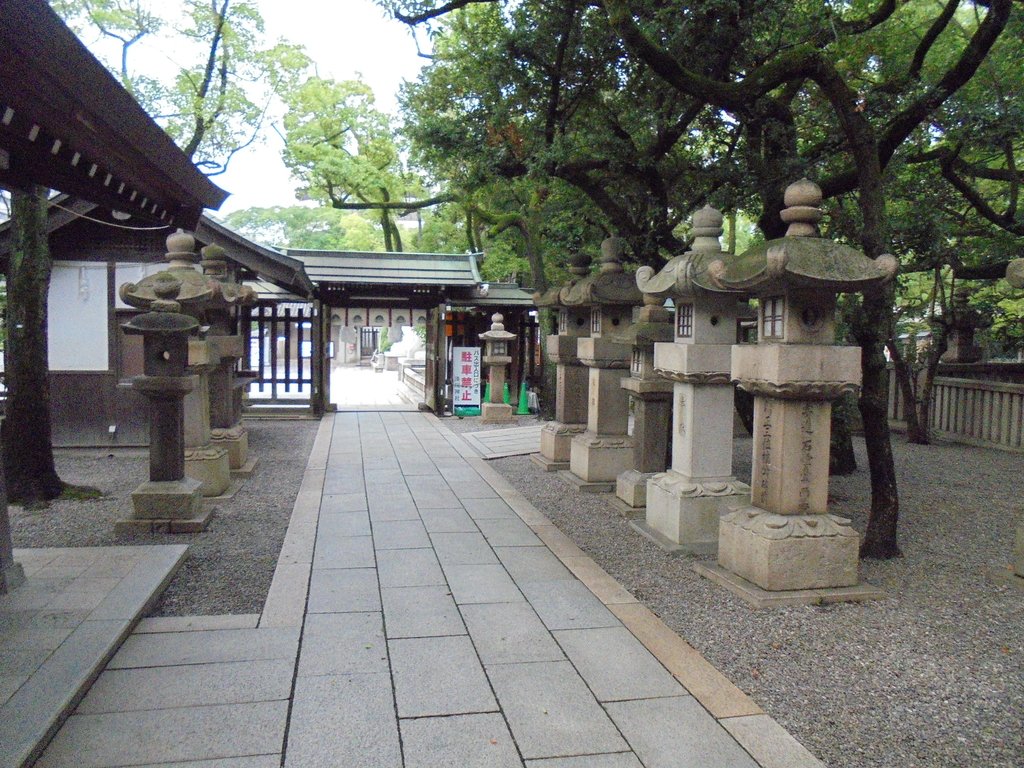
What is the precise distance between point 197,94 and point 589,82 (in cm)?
776

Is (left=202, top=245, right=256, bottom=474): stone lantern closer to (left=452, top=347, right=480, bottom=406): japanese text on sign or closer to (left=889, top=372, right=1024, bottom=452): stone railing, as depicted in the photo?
(left=452, top=347, right=480, bottom=406): japanese text on sign

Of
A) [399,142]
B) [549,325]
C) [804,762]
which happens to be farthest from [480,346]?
[804,762]

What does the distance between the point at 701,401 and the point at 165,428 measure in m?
4.89

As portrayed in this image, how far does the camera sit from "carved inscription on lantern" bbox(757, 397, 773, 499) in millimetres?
5566

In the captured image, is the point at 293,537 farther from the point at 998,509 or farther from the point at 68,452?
the point at 998,509

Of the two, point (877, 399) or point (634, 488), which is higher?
point (877, 399)

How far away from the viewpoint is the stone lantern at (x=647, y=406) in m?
8.01

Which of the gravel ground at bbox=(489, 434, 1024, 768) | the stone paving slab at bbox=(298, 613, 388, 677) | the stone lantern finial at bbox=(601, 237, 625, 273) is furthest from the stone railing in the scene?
the stone paving slab at bbox=(298, 613, 388, 677)

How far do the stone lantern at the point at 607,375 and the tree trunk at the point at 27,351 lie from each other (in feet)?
19.7

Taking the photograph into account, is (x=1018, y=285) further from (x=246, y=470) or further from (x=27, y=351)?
(x=27, y=351)

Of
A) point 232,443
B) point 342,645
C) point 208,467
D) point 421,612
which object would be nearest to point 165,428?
point 208,467

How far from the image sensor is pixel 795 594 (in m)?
5.25

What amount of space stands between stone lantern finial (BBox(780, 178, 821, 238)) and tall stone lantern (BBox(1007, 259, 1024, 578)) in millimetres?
1374

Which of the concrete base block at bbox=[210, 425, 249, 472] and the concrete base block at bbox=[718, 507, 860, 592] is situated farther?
the concrete base block at bbox=[210, 425, 249, 472]
